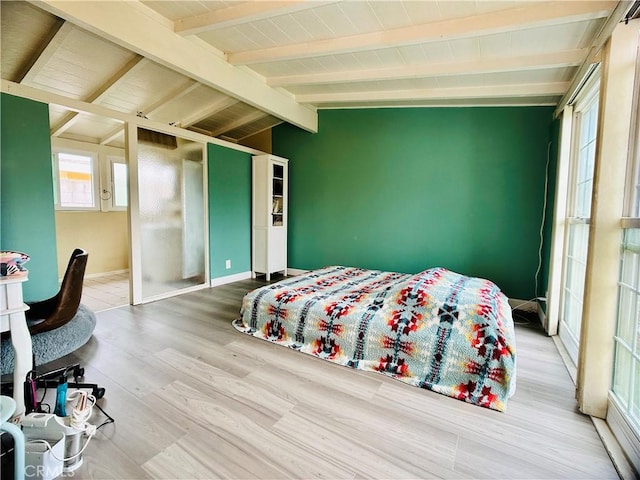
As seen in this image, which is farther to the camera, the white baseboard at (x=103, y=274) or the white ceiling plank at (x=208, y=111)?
the white baseboard at (x=103, y=274)

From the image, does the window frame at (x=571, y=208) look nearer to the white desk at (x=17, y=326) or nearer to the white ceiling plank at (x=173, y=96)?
the white desk at (x=17, y=326)

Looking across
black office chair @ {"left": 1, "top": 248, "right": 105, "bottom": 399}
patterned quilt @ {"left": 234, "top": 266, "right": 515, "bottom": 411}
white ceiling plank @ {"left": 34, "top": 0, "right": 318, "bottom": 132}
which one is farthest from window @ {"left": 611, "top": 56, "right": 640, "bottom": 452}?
white ceiling plank @ {"left": 34, "top": 0, "right": 318, "bottom": 132}

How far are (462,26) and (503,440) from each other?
106 inches

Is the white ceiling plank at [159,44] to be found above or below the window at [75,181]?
above

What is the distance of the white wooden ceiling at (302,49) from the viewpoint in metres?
2.14

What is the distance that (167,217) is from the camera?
146 inches

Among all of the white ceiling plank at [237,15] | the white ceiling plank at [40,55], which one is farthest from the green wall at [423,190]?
the white ceiling plank at [40,55]

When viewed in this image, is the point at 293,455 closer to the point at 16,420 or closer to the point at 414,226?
the point at 16,420

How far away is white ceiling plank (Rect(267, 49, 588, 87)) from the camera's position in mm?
2490

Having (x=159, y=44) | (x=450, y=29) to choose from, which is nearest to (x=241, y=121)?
(x=159, y=44)

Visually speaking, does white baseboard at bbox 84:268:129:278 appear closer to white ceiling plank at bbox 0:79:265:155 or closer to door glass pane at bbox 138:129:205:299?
door glass pane at bbox 138:129:205:299

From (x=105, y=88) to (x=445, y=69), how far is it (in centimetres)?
365

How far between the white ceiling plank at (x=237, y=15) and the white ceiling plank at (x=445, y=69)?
1.13 meters

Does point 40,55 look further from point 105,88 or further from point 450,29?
point 450,29
